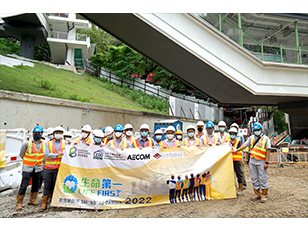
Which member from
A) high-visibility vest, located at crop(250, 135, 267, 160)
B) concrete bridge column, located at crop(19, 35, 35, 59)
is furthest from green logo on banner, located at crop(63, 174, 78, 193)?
concrete bridge column, located at crop(19, 35, 35, 59)

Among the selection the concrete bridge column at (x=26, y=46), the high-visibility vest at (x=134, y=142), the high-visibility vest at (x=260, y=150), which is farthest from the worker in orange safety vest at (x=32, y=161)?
the concrete bridge column at (x=26, y=46)

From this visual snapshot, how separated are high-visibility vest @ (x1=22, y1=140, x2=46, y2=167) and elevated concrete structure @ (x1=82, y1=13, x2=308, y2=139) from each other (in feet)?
23.2

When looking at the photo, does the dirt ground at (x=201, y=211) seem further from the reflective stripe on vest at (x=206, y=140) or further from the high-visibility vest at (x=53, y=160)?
the reflective stripe on vest at (x=206, y=140)

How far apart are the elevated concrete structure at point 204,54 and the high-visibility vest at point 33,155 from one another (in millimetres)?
7060

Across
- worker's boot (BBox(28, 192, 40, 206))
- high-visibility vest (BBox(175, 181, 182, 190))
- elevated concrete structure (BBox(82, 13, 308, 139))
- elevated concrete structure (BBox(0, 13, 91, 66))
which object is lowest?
worker's boot (BBox(28, 192, 40, 206))

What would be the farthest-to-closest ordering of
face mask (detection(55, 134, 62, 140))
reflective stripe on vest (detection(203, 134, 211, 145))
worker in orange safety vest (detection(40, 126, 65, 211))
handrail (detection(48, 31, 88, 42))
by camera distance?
handrail (detection(48, 31, 88, 42)) → reflective stripe on vest (detection(203, 134, 211, 145)) → face mask (detection(55, 134, 62, 140)) → worker in orange safety vest (detection(40, 126, 65, 211))

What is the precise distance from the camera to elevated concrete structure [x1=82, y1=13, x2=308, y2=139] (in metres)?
10.3

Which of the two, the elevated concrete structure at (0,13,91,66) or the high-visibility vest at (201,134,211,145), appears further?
the elevated concrete structure at (0,13,91,66)

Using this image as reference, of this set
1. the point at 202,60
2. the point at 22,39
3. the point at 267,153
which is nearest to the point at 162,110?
the point at 202,60

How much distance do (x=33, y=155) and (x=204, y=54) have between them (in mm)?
8627

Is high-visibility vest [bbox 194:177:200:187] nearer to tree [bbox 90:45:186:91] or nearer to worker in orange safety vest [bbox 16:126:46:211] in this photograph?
worker in orange safety vest [bbox 16:126:46:211]

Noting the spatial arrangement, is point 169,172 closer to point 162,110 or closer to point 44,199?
point 44,199

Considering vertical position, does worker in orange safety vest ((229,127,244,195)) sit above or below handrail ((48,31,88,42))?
below

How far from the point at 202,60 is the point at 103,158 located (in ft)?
24.2
